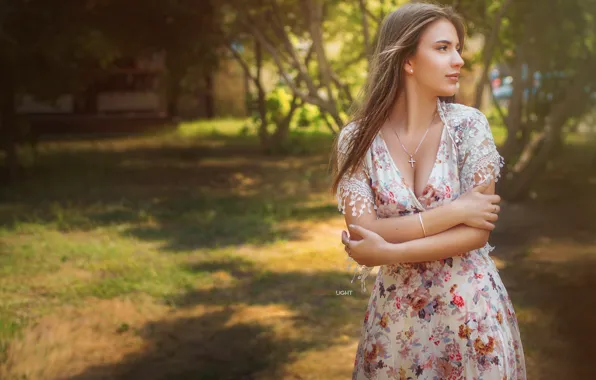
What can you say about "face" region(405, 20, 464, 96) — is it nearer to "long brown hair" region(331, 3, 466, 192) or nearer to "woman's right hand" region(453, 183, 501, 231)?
"long brown hair" region(331, 3, 466, 192)

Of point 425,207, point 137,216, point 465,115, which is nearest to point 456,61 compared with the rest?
point 465,115

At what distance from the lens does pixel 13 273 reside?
798 centimetres

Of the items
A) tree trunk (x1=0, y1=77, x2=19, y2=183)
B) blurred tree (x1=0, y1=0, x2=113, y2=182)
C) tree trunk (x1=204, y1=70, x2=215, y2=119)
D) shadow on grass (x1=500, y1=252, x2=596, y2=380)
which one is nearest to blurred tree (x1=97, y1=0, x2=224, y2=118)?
blurred tree (x1=0, y1=0, x2=113, y2=182)

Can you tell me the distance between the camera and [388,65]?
271 centimetres

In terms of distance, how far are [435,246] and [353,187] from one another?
32 cm

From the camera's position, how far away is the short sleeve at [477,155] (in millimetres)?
2646

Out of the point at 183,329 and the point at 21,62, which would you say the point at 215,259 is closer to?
the point at 183,329

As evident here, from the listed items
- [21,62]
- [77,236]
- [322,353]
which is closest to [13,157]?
[21,62]

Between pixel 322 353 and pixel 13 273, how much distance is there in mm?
3659

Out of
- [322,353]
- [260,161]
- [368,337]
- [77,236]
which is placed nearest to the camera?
[368,337]

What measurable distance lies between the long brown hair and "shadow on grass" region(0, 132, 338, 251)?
5339 millimetres

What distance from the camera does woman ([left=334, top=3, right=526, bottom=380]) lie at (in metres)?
2.62

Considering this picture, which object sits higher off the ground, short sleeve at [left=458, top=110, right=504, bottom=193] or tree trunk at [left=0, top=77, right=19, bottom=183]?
short sleeve at [left=458, top=110, right=504, bottom=193]

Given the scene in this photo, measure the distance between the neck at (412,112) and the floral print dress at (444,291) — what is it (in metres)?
0.05
